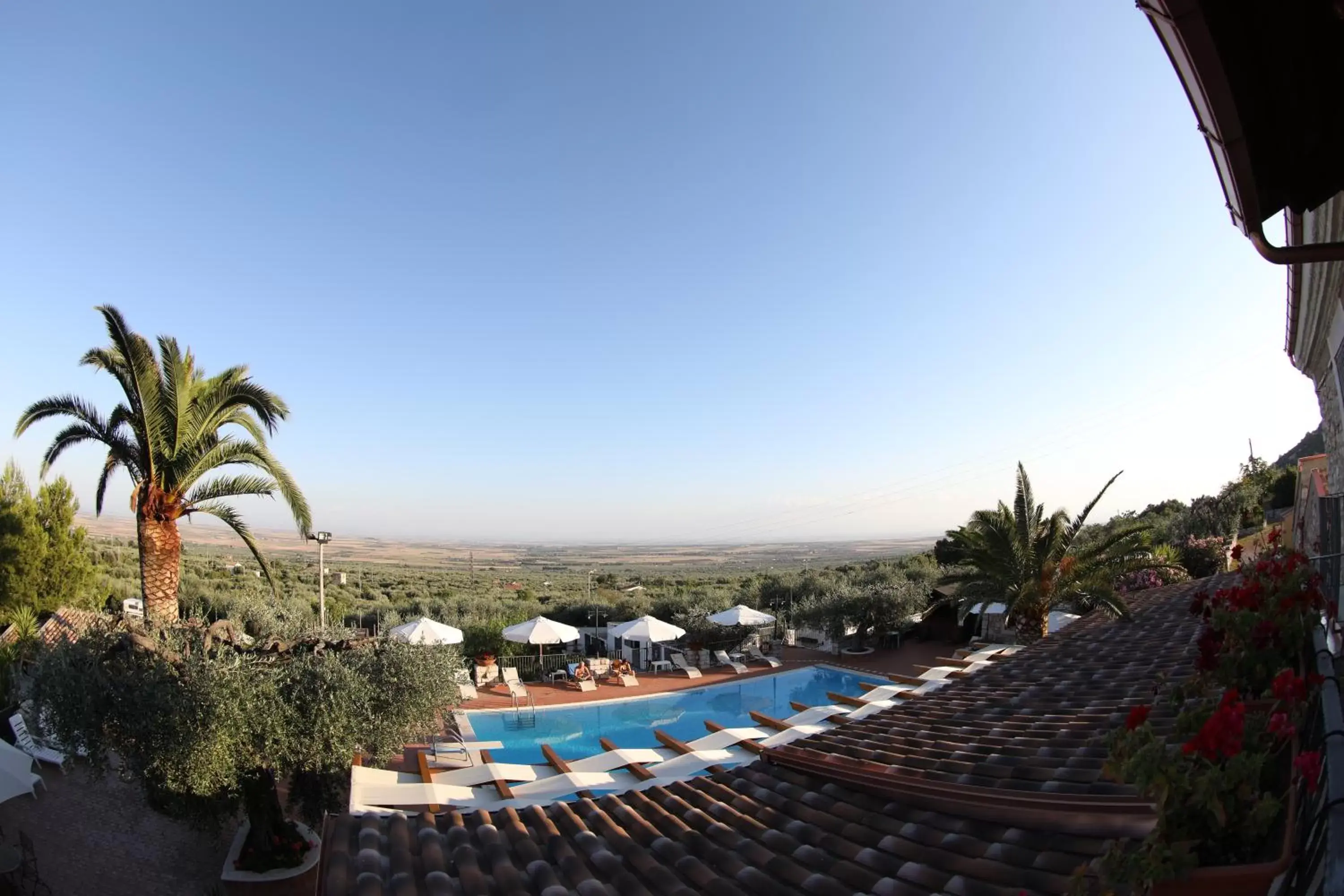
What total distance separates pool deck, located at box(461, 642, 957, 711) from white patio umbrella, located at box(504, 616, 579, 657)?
1395 mm

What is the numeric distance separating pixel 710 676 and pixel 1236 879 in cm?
1990

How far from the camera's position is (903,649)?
22.9 m

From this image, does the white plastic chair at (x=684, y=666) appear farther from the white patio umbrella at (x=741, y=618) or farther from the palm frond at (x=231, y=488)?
the palm frond at (x=231, y=488)

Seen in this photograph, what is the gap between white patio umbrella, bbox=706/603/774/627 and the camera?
71.4ft

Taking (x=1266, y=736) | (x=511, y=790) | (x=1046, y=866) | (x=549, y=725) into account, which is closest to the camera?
(x=1266, y=736)

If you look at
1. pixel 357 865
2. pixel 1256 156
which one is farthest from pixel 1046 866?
pixel 357 865

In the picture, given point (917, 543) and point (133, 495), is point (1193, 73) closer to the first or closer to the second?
point (133, 495)

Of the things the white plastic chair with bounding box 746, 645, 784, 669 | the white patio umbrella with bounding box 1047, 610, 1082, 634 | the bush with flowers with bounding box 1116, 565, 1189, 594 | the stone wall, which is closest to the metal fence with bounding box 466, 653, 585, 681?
the white plastic chair with bounding box 746, 645, 784, 669

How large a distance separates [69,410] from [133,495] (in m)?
A: 1.72

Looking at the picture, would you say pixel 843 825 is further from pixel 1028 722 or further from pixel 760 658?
pixel 760 658

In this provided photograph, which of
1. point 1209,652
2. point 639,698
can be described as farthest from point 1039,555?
point 1209,652

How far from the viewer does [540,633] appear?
1923 centimetres

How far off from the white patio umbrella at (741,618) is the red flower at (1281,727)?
2007 centimetres

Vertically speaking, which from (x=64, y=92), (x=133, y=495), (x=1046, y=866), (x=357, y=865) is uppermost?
(x=64, y=92)
